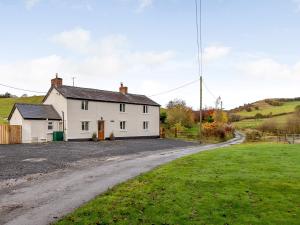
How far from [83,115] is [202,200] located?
114ft

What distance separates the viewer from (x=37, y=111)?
3938 cm

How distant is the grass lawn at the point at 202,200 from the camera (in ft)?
26.0

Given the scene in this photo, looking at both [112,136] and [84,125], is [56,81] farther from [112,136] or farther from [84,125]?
[112,136]

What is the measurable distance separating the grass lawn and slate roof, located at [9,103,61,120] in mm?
27529

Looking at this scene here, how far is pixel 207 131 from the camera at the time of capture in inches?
2092

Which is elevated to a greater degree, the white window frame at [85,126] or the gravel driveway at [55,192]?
the white window frame at [85,126]

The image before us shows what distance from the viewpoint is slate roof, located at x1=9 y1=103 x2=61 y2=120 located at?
37.6 metres

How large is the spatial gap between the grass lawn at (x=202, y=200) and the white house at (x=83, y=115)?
2760cm

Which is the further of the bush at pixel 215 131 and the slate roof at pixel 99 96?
the bush at pixel 215 131

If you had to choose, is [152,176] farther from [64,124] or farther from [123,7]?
[64,124]

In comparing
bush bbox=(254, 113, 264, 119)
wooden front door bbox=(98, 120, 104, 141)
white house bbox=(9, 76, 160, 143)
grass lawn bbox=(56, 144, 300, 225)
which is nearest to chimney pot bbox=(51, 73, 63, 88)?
white house bbox=(9, 76, 160, 143)

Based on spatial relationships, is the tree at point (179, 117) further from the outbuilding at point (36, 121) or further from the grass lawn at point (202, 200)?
the grass lawn at point (202, 200)

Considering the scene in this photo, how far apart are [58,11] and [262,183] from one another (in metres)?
20.0

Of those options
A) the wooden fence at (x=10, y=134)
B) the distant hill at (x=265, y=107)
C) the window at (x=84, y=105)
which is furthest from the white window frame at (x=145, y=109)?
the distant hill at (x=265, y=107)
